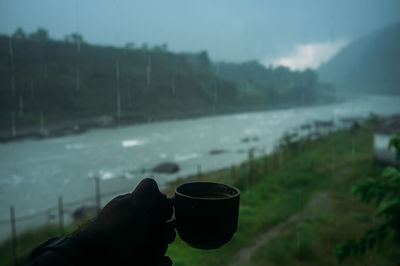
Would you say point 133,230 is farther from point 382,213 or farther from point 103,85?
point 103,85

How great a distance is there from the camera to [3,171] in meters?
18.2

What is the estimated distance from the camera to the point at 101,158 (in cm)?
2164

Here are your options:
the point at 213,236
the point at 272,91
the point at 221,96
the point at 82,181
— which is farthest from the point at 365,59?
the point at 213,236

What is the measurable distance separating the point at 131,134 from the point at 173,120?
9.73 m

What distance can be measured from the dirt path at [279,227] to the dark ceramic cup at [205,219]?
4.64m

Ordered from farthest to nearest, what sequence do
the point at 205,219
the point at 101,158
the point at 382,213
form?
the point at 101,158 → the point at 382,213 → the point at 205,219

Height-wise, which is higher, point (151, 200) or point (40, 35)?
point (40, 35)

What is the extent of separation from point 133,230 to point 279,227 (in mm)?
6751

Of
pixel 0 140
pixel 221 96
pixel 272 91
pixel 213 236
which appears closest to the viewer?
pixel 213 236

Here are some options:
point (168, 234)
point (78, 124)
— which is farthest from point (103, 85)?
point (168, 234)

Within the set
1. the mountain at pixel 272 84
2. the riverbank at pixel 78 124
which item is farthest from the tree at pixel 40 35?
the mountain at pixel 272 84

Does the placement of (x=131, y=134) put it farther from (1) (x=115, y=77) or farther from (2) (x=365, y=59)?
(2) (x=365, y=59)

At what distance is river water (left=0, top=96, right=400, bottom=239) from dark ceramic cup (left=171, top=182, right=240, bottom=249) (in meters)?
10.4

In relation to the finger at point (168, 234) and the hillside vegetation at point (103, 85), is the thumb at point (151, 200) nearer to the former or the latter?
the finger at point (168, 234)
